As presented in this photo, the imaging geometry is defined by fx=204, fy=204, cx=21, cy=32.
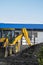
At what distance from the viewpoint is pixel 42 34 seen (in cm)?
2850

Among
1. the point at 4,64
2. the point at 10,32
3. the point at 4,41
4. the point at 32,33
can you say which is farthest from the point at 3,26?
the point at 4,64

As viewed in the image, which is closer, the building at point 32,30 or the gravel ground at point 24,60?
the gravel ground at point 24,60

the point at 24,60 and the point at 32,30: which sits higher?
the point at 32,30

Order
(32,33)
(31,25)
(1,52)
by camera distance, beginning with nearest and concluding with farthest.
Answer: (1,52) → (31,25) → (32,33)

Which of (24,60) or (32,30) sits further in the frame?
(32,30)

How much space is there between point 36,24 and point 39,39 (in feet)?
15.2

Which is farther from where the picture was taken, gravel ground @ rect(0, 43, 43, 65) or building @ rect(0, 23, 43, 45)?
building @ rect(0, 23, 43, 45)

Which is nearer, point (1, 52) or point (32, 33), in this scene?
point (1, 52)

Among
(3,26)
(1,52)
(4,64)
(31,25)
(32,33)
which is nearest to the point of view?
(4,64)

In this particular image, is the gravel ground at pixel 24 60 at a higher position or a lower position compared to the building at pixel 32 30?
lower

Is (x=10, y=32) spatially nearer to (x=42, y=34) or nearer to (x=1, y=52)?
(x=1, y=52)

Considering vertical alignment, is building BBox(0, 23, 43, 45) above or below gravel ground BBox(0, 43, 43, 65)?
above

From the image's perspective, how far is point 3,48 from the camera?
18312mm

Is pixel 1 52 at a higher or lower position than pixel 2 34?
lower
